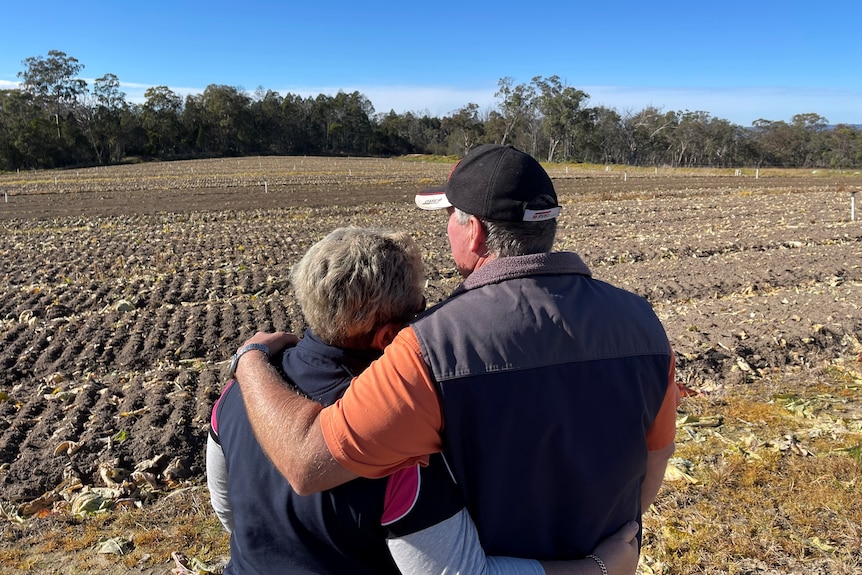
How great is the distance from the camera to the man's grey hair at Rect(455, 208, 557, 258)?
62.0 inches

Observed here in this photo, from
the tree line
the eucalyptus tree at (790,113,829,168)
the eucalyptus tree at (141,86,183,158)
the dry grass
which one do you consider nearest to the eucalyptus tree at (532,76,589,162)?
the tree line

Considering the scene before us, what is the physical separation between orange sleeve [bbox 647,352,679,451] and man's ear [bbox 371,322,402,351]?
2.38ft

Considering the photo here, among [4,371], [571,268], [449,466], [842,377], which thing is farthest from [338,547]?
[4,371]

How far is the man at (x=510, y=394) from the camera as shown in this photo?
1347 millimetres

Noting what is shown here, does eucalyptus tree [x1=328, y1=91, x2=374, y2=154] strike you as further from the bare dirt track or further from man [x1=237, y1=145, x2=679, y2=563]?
man [x1=237, y1=145, x2=679, y2=563]

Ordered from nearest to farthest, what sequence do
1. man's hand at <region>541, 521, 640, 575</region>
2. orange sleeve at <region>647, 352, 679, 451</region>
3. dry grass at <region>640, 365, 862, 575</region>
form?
man's hand at <region>541, 521, 640, 575</region> < orange sleeve at <region>647, 352, 679, 451</region> < dry grass at <region>640, 365, 862, 575</region>

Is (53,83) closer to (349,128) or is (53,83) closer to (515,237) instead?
(349,128)

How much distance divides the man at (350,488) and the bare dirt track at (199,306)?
3.39 meters

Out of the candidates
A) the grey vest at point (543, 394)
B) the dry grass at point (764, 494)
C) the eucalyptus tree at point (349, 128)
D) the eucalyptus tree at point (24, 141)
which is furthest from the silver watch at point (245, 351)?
the eucalyptus tree at point (349, 128)

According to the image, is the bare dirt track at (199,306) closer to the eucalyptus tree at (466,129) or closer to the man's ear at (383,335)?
the man's ear at (383,335)

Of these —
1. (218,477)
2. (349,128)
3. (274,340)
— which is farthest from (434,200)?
(349,128)

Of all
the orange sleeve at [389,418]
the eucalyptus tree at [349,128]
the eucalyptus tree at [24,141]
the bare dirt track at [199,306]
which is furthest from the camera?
the eucalyptus tree at [349,128]

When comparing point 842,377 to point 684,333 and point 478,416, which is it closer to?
point 684,333

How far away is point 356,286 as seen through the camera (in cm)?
156
